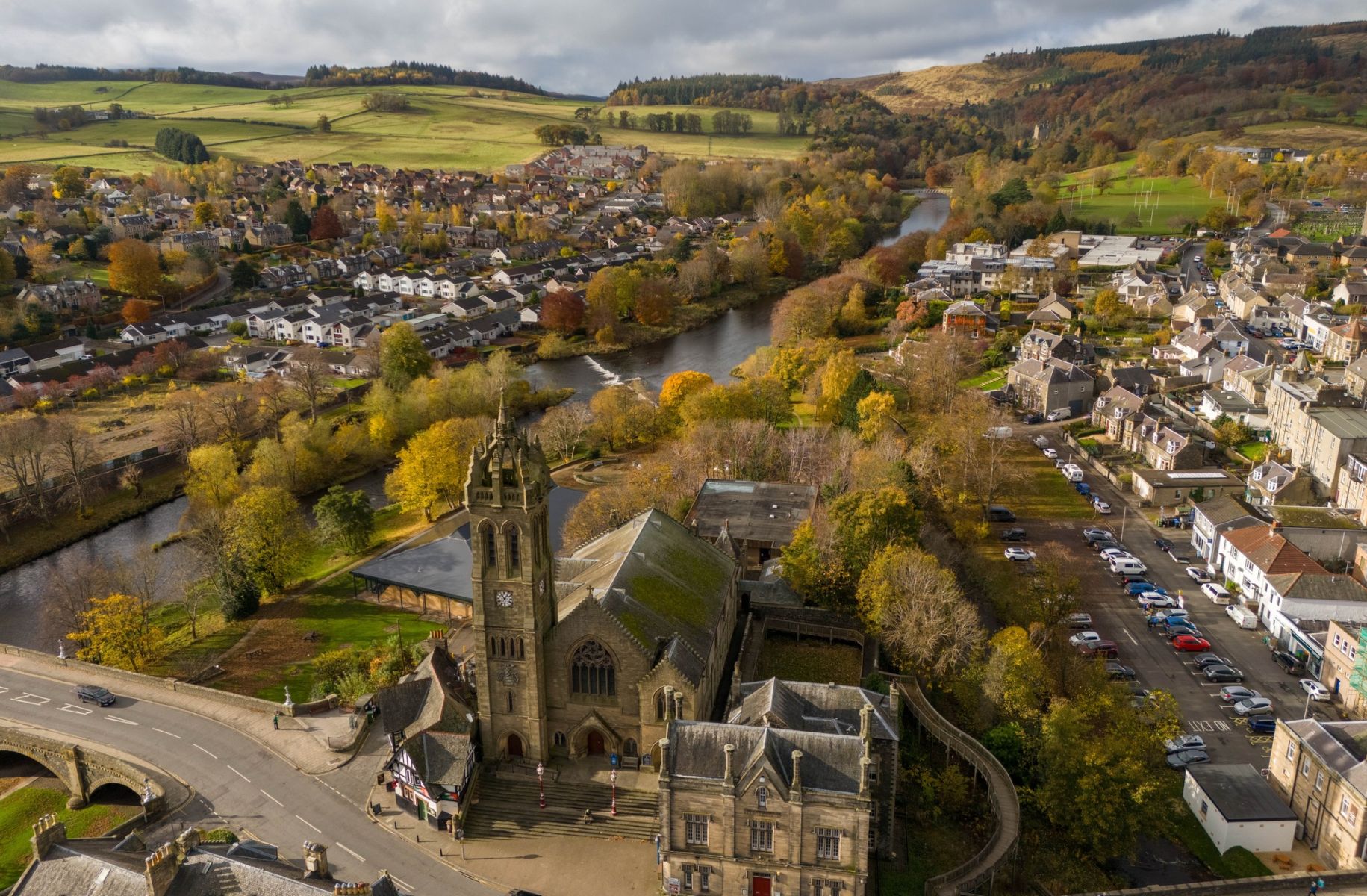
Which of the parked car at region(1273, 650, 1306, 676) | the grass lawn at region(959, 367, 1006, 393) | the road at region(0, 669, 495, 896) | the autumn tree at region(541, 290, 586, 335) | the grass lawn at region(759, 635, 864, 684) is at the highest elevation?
the autumn tree at region(541, 290, 586, 335)

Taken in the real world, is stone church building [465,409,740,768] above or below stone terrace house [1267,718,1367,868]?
above

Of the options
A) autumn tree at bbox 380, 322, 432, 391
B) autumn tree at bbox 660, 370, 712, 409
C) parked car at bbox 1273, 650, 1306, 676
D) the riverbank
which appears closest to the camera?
parked car at bbox 1273, 650, 1306, 676

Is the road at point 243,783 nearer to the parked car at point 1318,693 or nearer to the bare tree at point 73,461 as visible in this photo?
the bare tree at point 73,461

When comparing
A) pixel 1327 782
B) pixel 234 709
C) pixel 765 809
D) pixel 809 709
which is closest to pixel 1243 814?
pixel 1327 782

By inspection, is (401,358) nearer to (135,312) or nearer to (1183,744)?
(135,312)

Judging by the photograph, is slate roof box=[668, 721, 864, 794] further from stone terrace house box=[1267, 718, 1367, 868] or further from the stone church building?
stone terrace house box=[1267, 718, 1367, 868]

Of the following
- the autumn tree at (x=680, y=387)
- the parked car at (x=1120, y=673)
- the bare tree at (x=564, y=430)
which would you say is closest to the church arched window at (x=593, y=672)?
the parked car at (x=1120, y=673)

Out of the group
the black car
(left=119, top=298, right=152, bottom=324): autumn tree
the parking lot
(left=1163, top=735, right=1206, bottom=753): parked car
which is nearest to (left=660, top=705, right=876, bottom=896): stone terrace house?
(left=1163, top=735, right=1206, bottom=753): parked car
